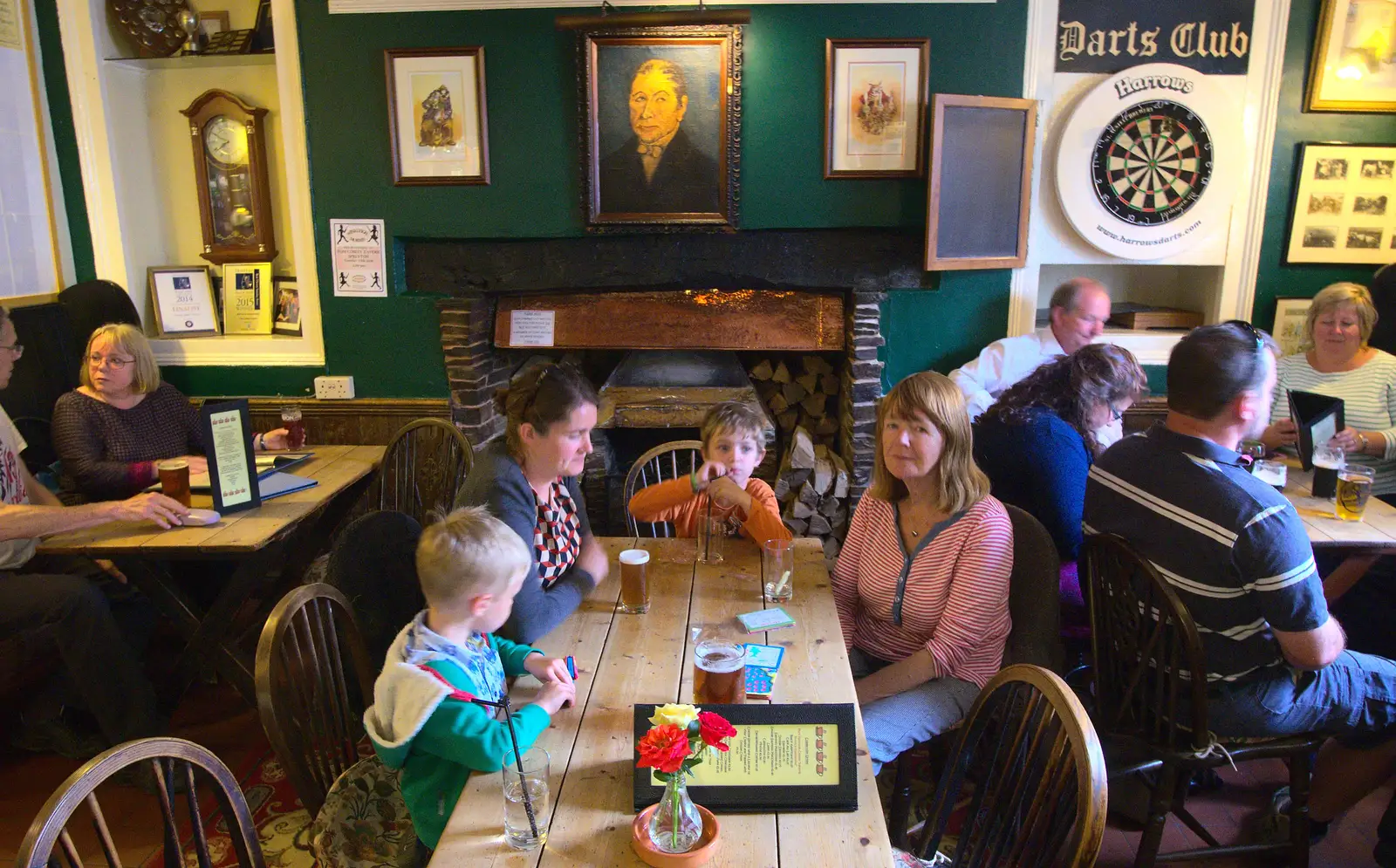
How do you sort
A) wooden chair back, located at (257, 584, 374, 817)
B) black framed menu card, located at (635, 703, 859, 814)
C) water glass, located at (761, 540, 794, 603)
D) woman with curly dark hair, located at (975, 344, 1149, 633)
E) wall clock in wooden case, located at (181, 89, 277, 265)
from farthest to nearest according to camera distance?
wall clock in wooden case, located at (181, 89, 277, 265) → woman with curly dark hair, located at (975, 344, 1149, 633) → water glass, located at (761, 540, 794, 603) → wooden chair back, located at (257, 584, 374, 817) → black framed menu card, located at (635, 703, 859, 814)

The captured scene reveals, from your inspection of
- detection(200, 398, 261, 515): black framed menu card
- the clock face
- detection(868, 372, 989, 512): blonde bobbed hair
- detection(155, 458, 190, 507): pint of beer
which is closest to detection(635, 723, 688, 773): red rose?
detection(868, 372, 989, 512): blonde bobbed hair

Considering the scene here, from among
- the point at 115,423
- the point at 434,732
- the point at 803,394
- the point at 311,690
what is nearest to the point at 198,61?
the point at 115,423

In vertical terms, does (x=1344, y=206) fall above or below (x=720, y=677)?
above

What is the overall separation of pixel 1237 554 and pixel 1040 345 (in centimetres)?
189

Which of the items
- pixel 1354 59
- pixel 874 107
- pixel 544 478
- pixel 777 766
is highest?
pixel 1354 59

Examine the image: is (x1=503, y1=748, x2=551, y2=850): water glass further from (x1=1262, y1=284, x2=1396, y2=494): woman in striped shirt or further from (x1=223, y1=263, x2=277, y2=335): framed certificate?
(x1=223, y1=263, x2=277, y2=335): framed certificate

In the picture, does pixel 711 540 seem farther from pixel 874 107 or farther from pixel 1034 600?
pixel 874 107

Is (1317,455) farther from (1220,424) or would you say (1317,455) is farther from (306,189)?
(306,189)

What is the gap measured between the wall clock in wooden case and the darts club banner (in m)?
3.18

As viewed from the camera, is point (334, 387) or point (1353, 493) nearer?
point (1353, 493)

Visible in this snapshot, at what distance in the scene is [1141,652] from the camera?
75.8 inches

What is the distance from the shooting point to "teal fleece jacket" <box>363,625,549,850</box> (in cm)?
138

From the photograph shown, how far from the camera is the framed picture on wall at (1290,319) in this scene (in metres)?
3.56

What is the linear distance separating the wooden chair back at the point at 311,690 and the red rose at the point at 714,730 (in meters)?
0.72
